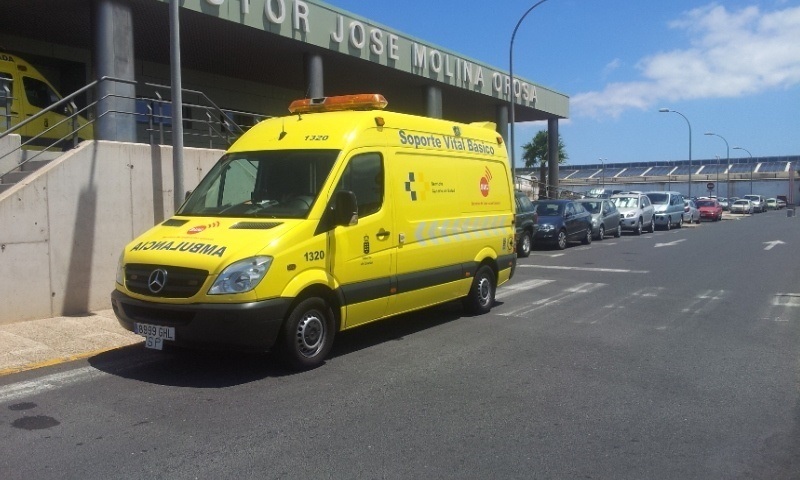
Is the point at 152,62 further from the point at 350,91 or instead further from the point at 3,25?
the point at 350,91

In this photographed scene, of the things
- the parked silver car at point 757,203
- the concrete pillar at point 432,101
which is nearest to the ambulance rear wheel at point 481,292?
the concrete pillar at point 432,101

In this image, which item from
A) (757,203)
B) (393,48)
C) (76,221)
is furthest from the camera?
(757,203)

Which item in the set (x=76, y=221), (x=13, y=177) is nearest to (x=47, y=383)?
(x=76, y=221)

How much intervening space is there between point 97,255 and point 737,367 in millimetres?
8099

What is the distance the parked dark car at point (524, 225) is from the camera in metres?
18.6

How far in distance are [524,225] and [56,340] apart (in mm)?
12970

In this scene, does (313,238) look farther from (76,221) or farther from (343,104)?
(76,221)

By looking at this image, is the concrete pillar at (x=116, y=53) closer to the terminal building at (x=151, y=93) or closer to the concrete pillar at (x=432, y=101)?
the terminal building at (x=151, y=93)

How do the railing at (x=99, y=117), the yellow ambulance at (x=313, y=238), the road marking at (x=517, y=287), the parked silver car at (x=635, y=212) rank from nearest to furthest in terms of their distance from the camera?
1. the yellow ambulance at (x=313, y=238)
2. the railing at (x=99, y=117)
3. the road marking at (x=517, y=287)
4. the parked silver car at (x=635, y=212)

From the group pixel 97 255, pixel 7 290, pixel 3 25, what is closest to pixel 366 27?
pixel 3 25

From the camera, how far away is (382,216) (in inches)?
298

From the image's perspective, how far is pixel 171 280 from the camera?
20.6 feet

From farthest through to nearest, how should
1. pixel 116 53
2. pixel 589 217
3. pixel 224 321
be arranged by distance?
pixel 589 217, pixel 116 53, pixel 224 321

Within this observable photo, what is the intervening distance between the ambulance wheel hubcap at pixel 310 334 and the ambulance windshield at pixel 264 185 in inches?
38.7
